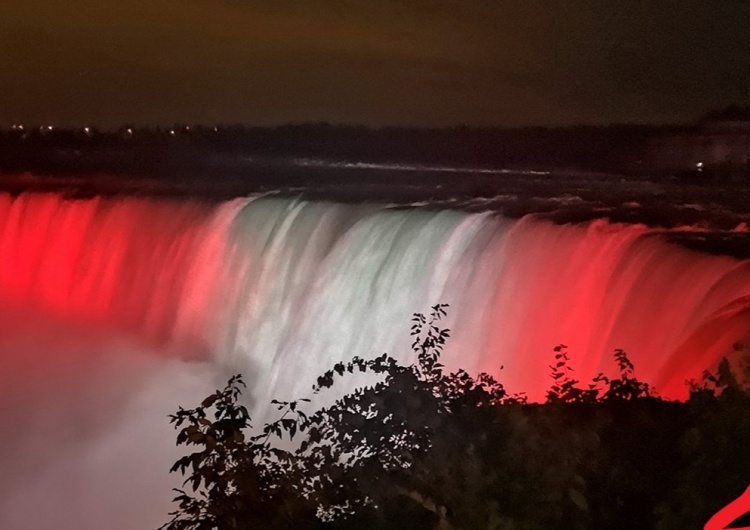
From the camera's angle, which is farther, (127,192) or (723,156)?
(127,192)

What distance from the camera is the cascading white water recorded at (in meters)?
1.48

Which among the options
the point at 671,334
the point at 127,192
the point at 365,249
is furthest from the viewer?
the point at 127,192

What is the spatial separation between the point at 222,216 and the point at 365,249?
33 cm

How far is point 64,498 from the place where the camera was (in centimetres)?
155

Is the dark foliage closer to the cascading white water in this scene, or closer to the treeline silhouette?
the cascading white water

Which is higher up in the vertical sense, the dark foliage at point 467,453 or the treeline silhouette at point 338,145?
the treeline silhouette at point 338,145

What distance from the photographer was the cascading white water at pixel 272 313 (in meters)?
1.48

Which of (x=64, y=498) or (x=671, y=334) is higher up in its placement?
(x=671, y=334)

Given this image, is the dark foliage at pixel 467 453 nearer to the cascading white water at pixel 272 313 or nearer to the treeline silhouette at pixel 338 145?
the cascading white water at pixel 272 313

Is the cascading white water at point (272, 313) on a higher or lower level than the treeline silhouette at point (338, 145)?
lower

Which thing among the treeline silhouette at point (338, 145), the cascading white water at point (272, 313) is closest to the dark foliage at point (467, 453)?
the cascading white water at point (272, 313)

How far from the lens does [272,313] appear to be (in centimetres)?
155

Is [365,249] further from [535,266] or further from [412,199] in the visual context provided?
[535,266]

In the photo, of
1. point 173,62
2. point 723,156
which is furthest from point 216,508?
point 723,156
